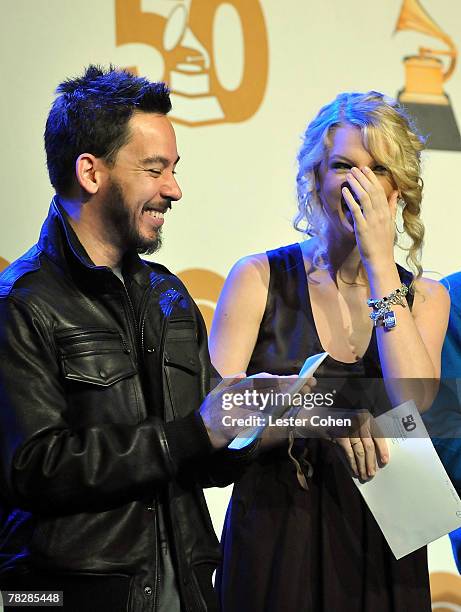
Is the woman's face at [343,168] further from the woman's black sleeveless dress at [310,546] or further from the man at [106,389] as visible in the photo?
the man at [106,389]

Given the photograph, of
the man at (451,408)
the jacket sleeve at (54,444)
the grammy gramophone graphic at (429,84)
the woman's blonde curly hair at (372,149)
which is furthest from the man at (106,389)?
the grammy gramophone graphic at (429,84)

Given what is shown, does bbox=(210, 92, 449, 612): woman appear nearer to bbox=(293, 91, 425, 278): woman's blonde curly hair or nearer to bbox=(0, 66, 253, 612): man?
bbox=(293, 91, 425, 278): woman's blonde curly hair

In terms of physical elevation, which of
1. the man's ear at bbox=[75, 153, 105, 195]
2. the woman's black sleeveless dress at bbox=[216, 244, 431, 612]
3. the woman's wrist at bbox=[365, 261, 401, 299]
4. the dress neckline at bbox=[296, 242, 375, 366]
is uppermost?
the man's ear at bbox=[75, 153, 105, 195]

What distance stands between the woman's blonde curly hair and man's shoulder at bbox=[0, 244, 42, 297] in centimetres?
72

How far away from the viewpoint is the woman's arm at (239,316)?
191 centimetres

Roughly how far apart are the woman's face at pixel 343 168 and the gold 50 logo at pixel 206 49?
22.9 inches

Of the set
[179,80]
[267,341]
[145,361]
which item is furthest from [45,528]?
[179,80]

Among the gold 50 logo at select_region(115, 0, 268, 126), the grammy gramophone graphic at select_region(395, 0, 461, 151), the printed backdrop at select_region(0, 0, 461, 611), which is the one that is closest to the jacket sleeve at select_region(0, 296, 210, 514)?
the printed backdrop at select_region(0, 0, 461, 611)

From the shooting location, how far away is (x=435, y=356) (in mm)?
2006

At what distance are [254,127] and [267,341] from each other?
0.80 metres

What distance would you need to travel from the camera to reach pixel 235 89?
8.33 feet

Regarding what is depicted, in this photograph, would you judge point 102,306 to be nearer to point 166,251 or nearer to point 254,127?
point 166,251

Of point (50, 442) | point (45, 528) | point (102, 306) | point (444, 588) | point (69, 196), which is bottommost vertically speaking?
point (444, 588)

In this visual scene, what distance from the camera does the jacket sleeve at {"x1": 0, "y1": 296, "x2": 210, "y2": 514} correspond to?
1.38 metres
